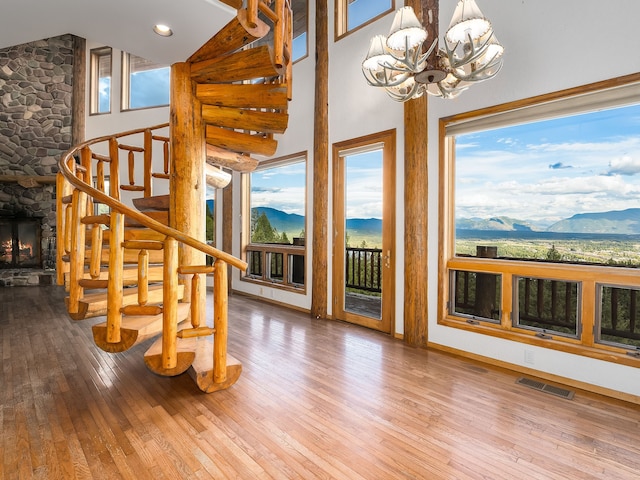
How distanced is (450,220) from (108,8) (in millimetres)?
3437

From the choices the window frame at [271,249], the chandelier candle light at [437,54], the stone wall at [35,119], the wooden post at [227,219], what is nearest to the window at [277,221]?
the window frame at [271,249]

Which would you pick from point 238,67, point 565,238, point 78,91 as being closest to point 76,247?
point 238,67

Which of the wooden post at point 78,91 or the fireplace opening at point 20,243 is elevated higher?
the wooden post at point 78,91

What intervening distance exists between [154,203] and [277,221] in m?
2.63

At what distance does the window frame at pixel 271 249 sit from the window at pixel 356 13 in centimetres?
170

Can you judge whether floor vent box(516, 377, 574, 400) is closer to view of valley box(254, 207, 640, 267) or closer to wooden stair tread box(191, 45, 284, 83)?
view of valley box(254, 207, 640, 267)

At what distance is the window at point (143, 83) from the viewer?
23.7ft

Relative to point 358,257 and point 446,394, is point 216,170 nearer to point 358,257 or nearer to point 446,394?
point 358,257

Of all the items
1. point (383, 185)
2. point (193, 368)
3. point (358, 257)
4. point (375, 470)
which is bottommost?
point (375, 470)

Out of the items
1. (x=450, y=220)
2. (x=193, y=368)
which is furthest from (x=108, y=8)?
(x=450, y=220)

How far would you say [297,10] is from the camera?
5.42 m

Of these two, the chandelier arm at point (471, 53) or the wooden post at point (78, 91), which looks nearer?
the chandelier arm at point (471, 53)

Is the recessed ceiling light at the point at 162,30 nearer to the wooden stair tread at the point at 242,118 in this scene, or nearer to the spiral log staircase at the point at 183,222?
the spiral log staircase at the point at 183,222

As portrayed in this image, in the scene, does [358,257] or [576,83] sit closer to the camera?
[576,83]
